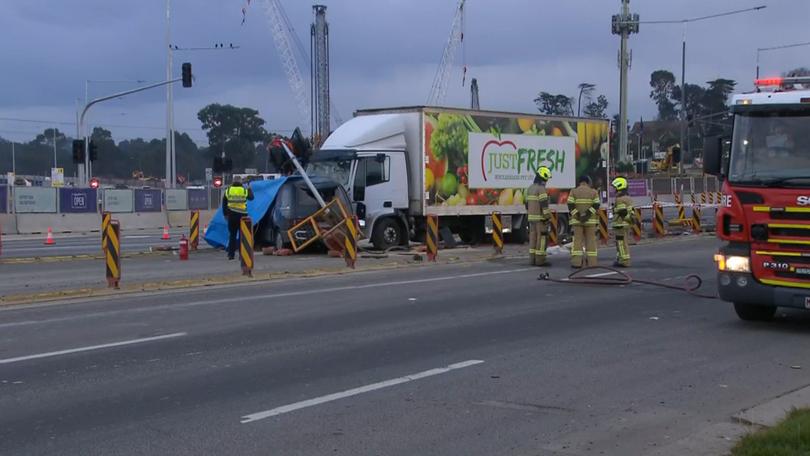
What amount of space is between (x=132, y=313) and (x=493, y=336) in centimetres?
503

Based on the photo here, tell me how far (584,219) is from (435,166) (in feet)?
22.7

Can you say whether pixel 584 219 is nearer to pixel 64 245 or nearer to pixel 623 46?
pixel 64 245

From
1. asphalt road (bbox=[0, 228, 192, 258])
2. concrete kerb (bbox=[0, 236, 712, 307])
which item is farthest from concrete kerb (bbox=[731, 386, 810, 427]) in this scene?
asphalt road (bbox=[0, 228, 192, 258])

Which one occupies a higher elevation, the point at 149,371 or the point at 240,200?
the point at 240,200

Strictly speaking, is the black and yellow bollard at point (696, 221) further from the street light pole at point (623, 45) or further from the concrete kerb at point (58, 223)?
the street light pole at point (623, 45)

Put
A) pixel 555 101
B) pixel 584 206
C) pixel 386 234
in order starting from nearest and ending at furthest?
pixel 584 206 < pixel 386 234 < pixel 555 101

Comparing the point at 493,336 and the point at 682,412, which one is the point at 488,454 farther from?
the point at 493,336

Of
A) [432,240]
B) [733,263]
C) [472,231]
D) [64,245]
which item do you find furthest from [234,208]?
[733,263]

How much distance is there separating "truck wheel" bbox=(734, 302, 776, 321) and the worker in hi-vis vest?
12.1 metres

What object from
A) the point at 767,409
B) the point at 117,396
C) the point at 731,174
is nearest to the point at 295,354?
the point at 117,396

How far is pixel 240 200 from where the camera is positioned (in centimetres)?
2086

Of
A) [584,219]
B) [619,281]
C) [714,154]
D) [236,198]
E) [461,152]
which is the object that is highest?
[461,152]

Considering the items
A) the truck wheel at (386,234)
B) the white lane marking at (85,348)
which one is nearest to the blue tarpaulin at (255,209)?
the truck wheel at (386,234)

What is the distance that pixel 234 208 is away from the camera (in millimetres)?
20984
